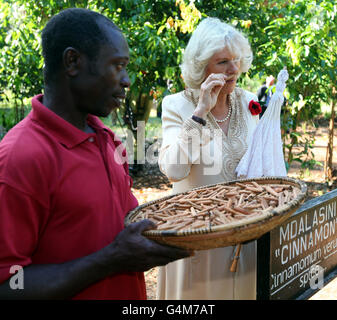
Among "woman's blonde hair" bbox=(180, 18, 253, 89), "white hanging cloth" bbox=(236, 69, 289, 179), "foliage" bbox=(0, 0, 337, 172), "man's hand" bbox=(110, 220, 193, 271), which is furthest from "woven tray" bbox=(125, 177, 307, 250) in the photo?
"foliage" bbox=(0, 0, 337, 172)

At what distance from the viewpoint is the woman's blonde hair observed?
2176mm

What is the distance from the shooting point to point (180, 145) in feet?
6.92

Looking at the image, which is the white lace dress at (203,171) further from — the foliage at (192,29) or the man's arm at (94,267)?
the foliage at (192,29)

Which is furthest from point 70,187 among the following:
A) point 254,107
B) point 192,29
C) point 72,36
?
point 192,29

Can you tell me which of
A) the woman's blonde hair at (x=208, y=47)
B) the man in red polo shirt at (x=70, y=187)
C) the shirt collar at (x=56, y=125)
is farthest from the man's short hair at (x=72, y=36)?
the woman's blonde hair at (x=208, y=47)

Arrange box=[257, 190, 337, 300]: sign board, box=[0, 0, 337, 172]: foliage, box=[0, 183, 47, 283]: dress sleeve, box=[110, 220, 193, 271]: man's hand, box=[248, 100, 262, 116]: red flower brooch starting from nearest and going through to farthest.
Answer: box=[0, 183, 47, 283]: dress sleeve < box=[110, 220, 193, 271]: man's hand < box=[257, 190, 337, 300]: sign board < box=[248, 100, 262, 116]: red flower brooch < box=[0, 0, 337, 172]: foliage

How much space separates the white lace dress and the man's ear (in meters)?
0.96

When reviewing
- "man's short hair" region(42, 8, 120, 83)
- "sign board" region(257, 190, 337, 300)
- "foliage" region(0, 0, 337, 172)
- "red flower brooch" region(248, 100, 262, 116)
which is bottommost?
"sign board" region(257, 190, 337, 300)

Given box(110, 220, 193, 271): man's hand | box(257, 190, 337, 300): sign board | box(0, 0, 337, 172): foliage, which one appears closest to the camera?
box(110, 220, 193, 271): man's hand

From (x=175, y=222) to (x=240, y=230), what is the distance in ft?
0.90

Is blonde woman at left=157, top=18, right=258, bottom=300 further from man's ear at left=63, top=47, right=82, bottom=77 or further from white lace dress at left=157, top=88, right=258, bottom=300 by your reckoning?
man's ear at left=63, top=47, right=82, bottom=77

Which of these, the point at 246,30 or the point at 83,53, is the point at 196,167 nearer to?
the point at 83,53

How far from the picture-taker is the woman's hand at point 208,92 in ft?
6.89

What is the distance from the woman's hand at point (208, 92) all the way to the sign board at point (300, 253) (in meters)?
0.70
